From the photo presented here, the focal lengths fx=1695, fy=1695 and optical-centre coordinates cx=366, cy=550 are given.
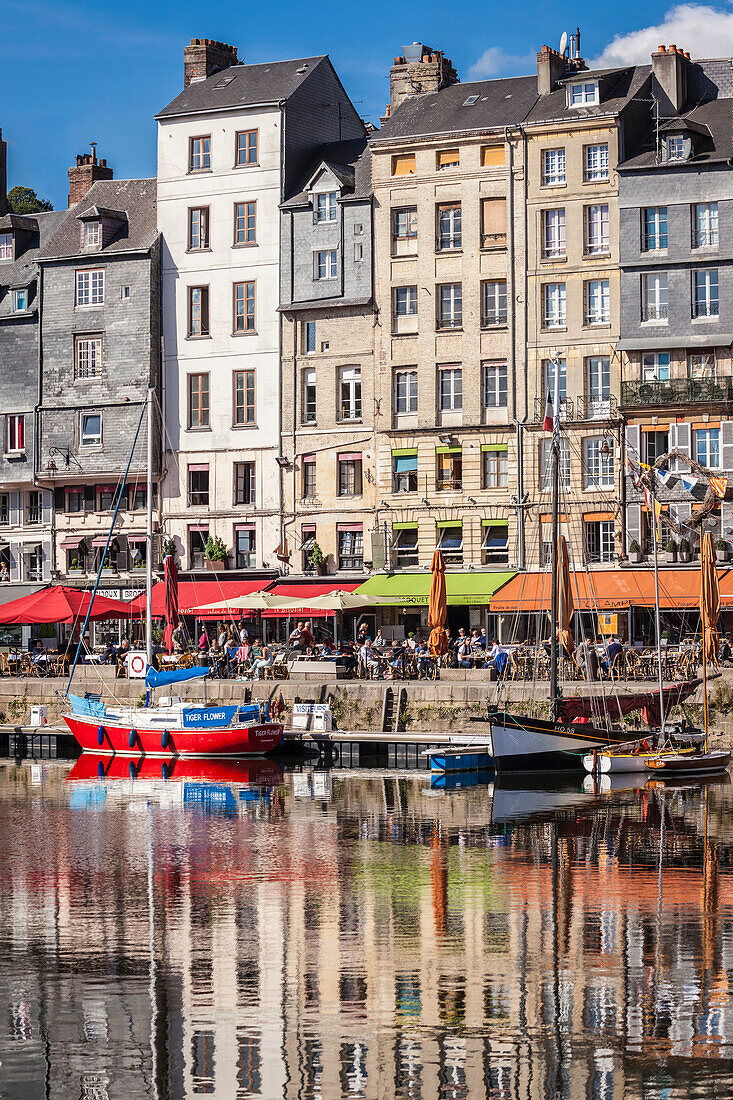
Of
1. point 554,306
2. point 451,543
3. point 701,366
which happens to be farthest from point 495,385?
point 701,366

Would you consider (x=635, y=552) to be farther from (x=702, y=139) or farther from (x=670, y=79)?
(x=670, y=79)

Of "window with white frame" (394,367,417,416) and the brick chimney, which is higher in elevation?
the brick chimney

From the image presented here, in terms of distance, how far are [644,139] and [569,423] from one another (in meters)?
10.3

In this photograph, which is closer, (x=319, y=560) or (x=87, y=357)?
(x=319, y=560)

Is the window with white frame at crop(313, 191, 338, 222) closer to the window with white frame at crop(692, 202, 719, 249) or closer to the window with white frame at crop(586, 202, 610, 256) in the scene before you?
the window with white frame at crop(586, 202, 610, 256)

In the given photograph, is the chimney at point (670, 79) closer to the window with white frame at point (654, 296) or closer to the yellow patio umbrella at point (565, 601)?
the window with white frame at point (654, 296)

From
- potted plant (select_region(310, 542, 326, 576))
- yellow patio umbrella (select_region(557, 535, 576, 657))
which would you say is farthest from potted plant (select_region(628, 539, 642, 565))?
potted plant (select_region(310, 542, 326, 576))

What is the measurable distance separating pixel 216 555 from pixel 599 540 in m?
14.2

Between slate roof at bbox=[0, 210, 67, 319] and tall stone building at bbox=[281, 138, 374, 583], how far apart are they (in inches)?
465

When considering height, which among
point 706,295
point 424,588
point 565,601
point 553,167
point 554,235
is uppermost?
point 553,167

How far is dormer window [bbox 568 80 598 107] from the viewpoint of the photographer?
5797 centimetres

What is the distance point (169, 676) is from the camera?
150 feet

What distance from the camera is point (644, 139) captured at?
58.0 m

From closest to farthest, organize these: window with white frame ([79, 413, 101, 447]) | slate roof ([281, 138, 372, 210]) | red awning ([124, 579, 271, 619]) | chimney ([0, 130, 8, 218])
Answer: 1. red awning ([124, 579, 271, 619])
2. slate roof ([281, 138, 372, 210])
3. window with white frame ([79, 413, 101, 447])
4. chimney ([0, 130, 8, 218])
